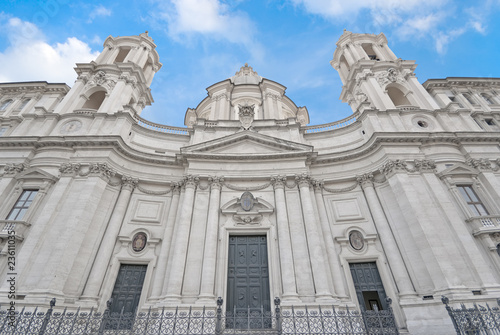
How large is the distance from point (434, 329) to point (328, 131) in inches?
542

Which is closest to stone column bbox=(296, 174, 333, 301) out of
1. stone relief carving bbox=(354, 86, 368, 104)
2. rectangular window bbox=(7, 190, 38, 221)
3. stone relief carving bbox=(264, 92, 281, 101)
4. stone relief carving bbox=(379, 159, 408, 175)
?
stone relief carving bbox=(379, 159, 408, 175)

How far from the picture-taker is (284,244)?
46.7 ft

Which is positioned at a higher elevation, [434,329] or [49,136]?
[49,136]

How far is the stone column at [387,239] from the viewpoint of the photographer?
12797mm

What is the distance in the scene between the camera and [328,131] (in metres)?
20.0

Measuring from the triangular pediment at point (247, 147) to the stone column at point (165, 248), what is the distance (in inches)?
124

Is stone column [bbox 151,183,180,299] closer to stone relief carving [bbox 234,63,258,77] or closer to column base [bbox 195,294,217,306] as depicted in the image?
column base [bbox 195,294,217,306]

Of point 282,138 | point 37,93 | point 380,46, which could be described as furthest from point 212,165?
point 380,46

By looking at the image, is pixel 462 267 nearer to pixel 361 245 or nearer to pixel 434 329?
pixel 434 329

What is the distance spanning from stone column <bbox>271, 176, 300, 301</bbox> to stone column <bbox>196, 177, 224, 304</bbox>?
3.75m

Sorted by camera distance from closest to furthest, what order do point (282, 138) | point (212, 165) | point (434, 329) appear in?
point (434, 329)
point (212, 165)
point (282, 138)

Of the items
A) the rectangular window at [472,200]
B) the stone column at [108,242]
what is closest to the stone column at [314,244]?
the rectangular window at [472,200]

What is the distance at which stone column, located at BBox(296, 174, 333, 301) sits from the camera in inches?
500

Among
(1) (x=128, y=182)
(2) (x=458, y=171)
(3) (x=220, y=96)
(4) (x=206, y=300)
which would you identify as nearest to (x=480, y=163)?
(2) (x=458, y=171)
